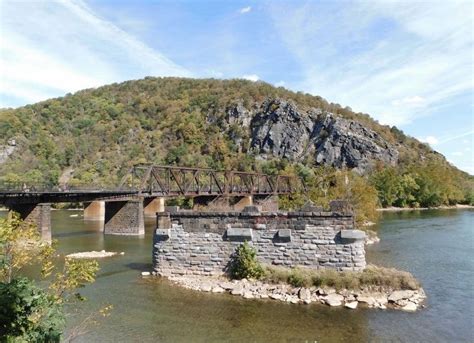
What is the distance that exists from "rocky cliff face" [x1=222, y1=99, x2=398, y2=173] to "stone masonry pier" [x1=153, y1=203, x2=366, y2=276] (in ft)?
329

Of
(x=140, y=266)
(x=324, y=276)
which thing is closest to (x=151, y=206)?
(x=140, y=266)

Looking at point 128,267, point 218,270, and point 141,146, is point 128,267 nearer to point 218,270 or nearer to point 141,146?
point 218,270

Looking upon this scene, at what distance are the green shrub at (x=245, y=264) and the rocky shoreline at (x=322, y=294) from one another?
354 millimetres

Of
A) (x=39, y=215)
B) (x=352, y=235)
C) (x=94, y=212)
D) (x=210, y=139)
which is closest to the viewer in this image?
(x=352, y=235)

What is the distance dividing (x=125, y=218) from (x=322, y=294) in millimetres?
30946

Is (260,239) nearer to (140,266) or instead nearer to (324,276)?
(324,276)

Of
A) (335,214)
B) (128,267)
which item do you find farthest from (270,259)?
(128,267)

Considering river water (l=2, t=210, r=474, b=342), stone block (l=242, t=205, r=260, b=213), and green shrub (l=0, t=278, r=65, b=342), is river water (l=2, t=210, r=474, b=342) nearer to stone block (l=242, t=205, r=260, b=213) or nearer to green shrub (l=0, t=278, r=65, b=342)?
stone block (l=242, t=205, r=260, b=213)

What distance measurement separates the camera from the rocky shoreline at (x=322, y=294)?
1597 cm

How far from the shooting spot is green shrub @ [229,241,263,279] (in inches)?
722

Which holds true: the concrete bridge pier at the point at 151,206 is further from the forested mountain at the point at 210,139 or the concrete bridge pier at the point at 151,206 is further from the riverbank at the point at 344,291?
the riverbank at the point at 344,291

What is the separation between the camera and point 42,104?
525 ft

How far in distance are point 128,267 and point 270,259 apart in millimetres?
9390

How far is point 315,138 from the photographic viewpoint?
12938cm
